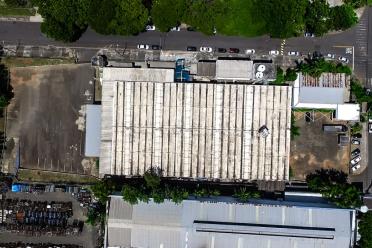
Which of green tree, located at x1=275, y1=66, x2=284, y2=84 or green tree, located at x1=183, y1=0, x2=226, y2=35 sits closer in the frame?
green tree, located at x1=183, y1=0, x2=226, y2=35

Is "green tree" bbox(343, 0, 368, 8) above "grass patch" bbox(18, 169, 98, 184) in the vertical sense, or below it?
above

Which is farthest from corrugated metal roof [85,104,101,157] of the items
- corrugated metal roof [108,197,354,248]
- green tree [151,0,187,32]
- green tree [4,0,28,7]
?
green tree [4,0,28,7]

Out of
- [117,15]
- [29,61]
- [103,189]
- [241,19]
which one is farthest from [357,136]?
[29,61]

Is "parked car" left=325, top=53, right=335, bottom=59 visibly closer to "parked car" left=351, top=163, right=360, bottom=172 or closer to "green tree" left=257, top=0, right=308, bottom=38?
"green tree" left=257, top=0, right=308, bottom=38

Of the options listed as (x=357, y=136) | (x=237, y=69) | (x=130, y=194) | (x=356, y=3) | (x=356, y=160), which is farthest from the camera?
(x=357, y=136)

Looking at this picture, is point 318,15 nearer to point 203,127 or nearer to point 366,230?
point 203,127

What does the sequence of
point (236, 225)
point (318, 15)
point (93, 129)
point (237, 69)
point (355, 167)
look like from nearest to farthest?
1. point (236, 225)
2. point (237, 69)
3. point (318, 15)
4. point (93, 129)
5. point (355, 167)

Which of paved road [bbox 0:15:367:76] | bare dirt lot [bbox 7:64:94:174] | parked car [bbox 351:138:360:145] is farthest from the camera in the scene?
bare dirt lot [bbox 7:64:94:174]
